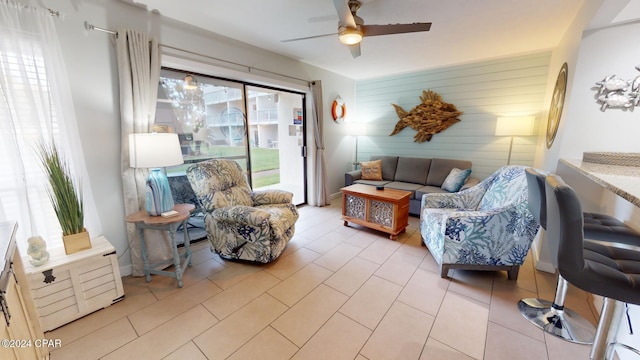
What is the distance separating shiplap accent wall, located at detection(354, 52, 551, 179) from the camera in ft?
11.6

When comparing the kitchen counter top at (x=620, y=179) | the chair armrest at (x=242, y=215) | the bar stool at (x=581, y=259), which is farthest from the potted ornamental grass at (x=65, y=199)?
the kitchen counter top at (x=620, y=179)

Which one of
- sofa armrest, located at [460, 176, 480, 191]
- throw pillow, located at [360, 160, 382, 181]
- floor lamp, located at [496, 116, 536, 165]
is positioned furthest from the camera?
throw pillow, located at [360, 160, 382, 181]

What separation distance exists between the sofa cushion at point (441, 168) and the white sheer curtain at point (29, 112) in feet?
14.8

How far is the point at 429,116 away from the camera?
4.31 metres

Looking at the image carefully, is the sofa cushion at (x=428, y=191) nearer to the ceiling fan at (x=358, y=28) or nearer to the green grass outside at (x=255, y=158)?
the ceiling fan at (x=358, y=28)

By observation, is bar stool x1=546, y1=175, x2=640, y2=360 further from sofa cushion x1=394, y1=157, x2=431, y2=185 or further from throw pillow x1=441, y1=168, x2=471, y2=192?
sofa cushion x1=394, y1=157, x2=431, y2=185

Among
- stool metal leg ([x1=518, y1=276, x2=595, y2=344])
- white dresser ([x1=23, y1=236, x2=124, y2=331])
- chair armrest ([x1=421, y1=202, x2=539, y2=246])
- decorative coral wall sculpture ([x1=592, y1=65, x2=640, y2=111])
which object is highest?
decorative coral wall sculpture ([x1=592, y1=65, x2=640, y2=111])

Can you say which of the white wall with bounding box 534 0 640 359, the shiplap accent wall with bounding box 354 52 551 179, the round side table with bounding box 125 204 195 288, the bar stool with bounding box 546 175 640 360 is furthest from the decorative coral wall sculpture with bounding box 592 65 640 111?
the round side table with bounding box 125 204 195 288

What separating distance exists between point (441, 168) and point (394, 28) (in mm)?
2771

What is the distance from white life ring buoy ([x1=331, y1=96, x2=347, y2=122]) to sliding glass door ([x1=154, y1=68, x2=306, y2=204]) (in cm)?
68

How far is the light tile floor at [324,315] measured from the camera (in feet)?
4.94

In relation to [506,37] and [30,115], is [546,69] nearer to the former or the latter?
[506,37]

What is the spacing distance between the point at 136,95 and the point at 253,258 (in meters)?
1.84

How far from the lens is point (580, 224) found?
1.02 m
